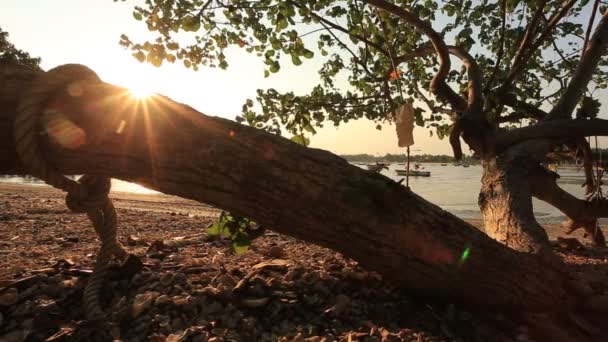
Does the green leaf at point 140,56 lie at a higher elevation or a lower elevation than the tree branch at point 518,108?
higher

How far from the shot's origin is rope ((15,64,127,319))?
5.33 feet

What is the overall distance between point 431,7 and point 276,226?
5453 mm

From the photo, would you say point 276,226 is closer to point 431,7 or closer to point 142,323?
point 142,323

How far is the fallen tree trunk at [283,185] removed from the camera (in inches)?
71.6

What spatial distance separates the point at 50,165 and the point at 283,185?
3.75 ft

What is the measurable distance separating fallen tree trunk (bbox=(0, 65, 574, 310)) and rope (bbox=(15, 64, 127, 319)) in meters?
0.06

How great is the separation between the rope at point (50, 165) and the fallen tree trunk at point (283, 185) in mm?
63

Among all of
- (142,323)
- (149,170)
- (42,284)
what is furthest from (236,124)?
(42,284)

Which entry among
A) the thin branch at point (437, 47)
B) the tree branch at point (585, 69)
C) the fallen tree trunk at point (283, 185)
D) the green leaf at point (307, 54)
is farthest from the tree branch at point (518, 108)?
the fallen tree trunk at point (283, 185)

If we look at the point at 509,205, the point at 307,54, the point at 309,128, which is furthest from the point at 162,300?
the point at 307,54

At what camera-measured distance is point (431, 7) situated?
20.3ft

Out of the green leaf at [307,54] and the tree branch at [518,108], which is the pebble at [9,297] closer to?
the green leaf at [307,54]

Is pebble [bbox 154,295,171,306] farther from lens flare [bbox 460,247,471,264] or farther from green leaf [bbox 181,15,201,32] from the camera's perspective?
green leaf [bbox 181,15,201,32]

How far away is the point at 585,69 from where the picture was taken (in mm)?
4160
